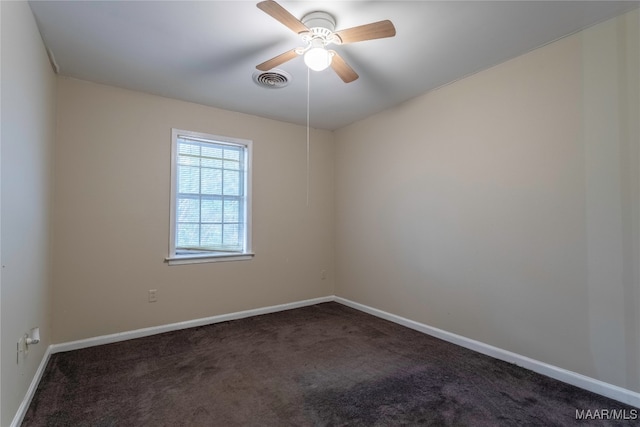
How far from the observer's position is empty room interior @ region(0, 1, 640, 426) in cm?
194

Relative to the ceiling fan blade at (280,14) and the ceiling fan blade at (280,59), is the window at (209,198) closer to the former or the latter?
the ceiling fan blade at (280,59)

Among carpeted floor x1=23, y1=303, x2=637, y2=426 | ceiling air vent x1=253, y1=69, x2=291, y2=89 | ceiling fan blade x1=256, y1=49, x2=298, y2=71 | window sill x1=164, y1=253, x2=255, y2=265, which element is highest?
ceiling air vent x1=253, y1=69, x2=291, y2=89

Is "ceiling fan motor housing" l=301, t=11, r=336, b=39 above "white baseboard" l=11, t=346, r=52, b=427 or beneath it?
above

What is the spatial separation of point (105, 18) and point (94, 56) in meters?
0.59

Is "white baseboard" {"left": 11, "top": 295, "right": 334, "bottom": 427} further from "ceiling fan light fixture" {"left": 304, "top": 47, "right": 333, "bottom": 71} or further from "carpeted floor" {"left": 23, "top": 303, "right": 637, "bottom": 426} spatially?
"ceiling fan light fixture" {"left": 304, "top": 47, "right": 333, "bottom": 71}

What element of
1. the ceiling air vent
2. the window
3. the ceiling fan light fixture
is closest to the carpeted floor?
the window

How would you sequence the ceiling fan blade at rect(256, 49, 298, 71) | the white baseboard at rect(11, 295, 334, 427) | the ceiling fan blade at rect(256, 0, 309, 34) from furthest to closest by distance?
the ceiling fan blade at rect(256, 49, 298, 71)
the white baseboard at rect(11, 295, 334, 427)
the ceiling fan blade at rect(256, 0, 309, 34)

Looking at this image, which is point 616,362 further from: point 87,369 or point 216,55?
point 87,369

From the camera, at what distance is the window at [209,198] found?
3357 mm

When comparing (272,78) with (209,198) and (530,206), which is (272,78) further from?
(530,206)

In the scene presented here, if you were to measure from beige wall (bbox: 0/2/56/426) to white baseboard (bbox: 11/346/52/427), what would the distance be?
2.0 inches

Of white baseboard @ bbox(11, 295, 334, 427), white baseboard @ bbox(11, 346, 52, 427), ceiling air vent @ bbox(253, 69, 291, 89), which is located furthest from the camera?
ceiling air vent @ bbox(253, 69, 291, 89)

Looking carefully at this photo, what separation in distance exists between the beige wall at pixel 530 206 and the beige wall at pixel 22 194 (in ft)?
10.2

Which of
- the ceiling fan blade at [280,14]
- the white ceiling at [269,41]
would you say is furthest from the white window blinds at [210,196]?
the ceiling fan blade at [280,14]
